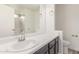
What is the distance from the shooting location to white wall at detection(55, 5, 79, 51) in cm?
152

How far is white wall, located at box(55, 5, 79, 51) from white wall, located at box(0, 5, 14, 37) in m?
0.75

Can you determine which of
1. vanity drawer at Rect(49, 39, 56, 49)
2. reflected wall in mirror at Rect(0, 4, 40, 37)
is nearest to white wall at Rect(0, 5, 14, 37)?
reflected wall in mirror at Rect(0, 4, 40, 37)

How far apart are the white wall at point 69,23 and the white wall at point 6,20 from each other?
29.5 inches

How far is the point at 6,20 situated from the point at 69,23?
3.37 ft

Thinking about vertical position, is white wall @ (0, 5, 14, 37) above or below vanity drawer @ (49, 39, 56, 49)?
above

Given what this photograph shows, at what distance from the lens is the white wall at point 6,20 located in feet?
4.77

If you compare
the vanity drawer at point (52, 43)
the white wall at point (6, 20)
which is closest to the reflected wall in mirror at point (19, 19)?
the white wall at point (6, 20)

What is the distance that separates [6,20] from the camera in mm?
1521

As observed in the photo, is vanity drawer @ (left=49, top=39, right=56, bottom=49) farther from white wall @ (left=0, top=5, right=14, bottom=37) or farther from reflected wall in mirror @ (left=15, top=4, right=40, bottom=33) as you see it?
white wall @ (left=0, top=5, right=14, bottom=37)

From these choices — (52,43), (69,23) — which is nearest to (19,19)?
(52,43)

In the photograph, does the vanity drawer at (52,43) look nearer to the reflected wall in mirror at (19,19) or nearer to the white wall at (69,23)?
the white wall at (69,23)

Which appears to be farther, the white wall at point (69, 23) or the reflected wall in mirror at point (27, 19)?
the reflected wall in mirror at point (27, 19)
